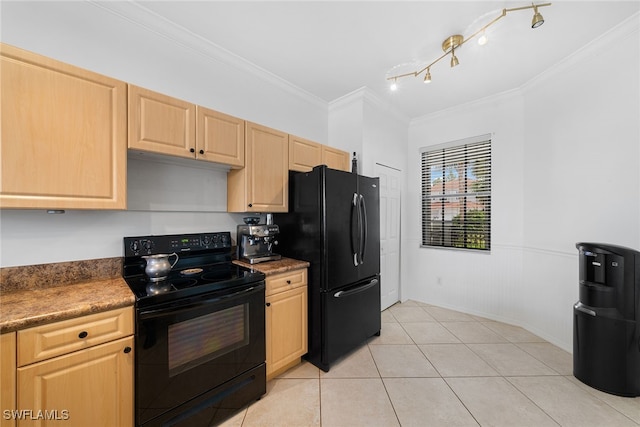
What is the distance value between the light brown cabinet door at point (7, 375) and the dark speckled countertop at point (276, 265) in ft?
3.96

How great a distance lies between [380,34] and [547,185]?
7.88 ft

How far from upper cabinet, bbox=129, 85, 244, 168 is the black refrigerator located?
686 mm

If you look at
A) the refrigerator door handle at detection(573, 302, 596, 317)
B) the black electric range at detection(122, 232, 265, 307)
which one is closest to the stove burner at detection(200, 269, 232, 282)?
the black electric range at detection(122, 232, 265, 307)

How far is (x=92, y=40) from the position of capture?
1689 millimetres

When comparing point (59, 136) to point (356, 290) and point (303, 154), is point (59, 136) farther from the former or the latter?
point (356, 290)

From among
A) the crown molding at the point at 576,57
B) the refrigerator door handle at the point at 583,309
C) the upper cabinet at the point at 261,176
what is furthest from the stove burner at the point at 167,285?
the crown molding at the point at 576,57

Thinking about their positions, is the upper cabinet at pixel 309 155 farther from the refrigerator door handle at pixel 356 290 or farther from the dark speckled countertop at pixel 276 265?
the refrigerator door handle at pixel 356 290

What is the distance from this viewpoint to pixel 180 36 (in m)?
2.03

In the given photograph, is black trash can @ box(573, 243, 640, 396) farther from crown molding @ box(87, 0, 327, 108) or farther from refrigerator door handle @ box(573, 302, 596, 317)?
crown molding @ box(87, 0, 327, 108)

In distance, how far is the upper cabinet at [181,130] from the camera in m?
1.57

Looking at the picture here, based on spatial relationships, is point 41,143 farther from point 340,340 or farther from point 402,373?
point 402,373

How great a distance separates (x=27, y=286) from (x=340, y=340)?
220 cm

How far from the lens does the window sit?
3281 millimetres

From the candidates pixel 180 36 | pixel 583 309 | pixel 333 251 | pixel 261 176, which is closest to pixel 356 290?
pixel 333 251
